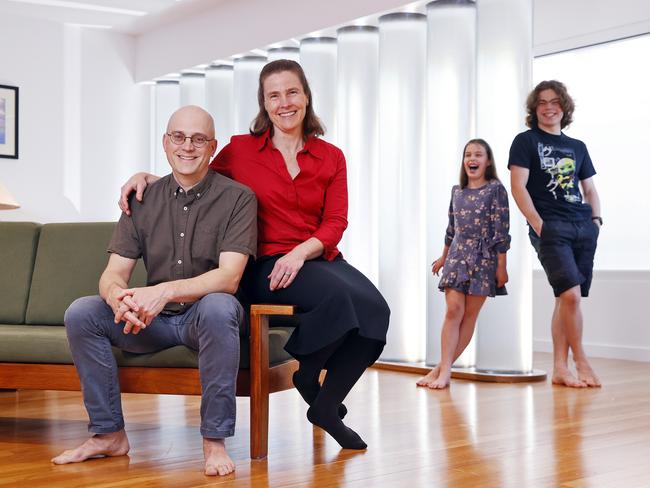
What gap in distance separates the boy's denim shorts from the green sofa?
1974 millimetres

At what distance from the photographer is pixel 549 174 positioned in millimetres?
4742

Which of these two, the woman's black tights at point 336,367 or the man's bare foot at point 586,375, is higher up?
the woman's black tights at point 336,367

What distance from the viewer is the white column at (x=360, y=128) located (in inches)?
229

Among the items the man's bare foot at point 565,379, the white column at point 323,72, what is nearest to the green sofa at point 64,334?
the man's bare foot at point 565,379

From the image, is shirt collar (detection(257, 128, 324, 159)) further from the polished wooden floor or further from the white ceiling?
the white ceiling

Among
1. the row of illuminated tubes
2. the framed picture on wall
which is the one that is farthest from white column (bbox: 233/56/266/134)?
the framed picture on wall

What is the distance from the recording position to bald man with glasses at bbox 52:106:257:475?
2.72 m

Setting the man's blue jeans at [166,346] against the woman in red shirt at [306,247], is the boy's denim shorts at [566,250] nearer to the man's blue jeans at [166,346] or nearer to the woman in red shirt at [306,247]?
the woman in red shirt at [306,247]

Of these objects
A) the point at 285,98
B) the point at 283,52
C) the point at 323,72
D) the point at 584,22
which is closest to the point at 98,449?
the point at 285,98

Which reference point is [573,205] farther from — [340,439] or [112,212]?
[112,212]

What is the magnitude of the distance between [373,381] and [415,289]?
86 centimetres

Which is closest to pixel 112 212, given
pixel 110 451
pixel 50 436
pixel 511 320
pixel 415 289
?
pixel 415 289

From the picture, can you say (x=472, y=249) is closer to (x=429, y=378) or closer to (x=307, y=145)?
(x=429, y=378)

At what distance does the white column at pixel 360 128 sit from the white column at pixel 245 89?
1082mm
